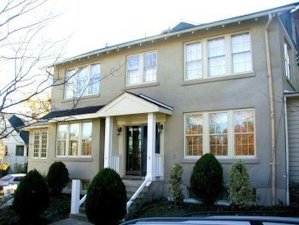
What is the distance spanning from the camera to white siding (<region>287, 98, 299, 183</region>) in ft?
43.7

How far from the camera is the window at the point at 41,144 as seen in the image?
70.6 ft

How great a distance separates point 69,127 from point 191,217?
1665 cm

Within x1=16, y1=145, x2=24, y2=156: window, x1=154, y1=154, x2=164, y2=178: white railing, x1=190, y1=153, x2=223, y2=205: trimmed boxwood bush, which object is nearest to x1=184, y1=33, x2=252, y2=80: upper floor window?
x1=154, y1=154, x2=164, y2=178: white railing

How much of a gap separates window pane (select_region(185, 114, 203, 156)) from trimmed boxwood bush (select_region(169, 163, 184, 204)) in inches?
50.9

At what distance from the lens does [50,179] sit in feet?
57.1

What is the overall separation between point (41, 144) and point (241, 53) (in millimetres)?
12680

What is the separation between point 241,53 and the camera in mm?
14281

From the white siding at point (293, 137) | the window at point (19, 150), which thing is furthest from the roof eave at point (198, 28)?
the window at point (19, 150)

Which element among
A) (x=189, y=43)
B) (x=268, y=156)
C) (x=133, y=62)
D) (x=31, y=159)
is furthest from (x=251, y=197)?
(x=31, y=159)

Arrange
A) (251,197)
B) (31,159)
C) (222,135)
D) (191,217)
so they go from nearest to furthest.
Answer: (191,217), (251,197), (222,135), (31,159)

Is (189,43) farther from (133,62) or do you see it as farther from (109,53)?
(109,53)

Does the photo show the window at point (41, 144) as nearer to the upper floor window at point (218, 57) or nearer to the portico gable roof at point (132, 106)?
the portico gable roof at point (132, 106)

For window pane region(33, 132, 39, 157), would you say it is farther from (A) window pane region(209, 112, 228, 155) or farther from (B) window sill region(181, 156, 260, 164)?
(A) window pane region(209, 112, 228, 155)

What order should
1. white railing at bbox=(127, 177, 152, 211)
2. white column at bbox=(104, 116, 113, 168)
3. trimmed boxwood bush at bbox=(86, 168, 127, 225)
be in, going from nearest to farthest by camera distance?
trimmed boxwood bush at bbox=(86, 168, 127, 225) → white railing at bbox=(127, 177, 152, 211) → white column at bbox=(104, 116, 113, 168)
